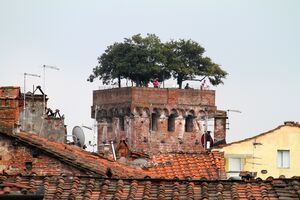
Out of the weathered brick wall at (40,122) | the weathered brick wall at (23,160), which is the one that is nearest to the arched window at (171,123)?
the weathered brick wall at (40,122)

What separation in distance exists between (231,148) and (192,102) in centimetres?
6539

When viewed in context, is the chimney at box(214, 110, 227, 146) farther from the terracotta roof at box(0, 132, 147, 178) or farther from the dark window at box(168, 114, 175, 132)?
the dark window at box(168, 114, 175, 132)

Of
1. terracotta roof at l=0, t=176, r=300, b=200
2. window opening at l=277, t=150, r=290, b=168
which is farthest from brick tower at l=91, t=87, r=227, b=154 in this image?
terracotta roof at l=0, t=176, r=300, b=200

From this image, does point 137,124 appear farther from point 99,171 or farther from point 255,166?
point 99,171

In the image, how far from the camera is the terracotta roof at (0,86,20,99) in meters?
39.8

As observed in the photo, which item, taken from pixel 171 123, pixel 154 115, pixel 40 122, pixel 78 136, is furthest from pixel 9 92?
pixel 171 123

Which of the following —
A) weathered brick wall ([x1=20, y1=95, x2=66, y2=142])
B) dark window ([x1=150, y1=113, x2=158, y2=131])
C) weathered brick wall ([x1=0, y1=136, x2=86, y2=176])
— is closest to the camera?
weathered brick wall ([x1=0, y1=136, x2=86, y2=176])

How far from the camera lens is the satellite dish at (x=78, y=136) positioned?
173 ft

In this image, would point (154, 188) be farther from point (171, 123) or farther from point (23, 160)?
point (171, 123)

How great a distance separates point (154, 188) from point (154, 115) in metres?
95.9

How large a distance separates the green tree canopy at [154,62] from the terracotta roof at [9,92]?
71165 millimetres

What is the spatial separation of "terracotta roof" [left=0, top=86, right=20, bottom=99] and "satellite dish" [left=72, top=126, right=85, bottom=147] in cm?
1254

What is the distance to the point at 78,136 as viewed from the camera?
2103 inches

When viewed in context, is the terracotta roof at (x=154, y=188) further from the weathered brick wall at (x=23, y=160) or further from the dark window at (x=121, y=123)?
the dark window at (x=121, y=123)
